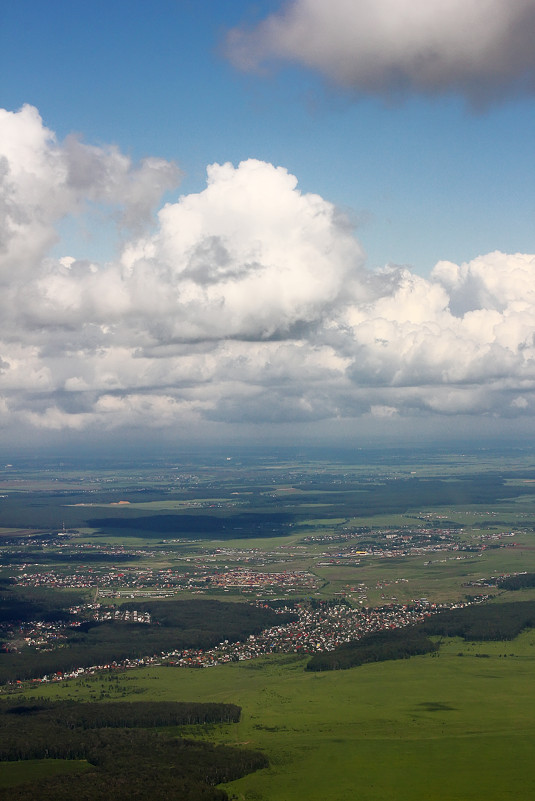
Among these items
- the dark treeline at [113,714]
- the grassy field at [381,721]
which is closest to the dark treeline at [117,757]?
the dark treeline at [113,714]

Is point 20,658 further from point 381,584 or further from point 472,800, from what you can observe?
point 381,584

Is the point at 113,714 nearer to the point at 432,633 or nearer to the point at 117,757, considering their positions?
the point at 117,757

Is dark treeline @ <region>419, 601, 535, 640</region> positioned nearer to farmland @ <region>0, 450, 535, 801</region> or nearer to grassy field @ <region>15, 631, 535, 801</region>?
farmland @ <region>0, 450, 535, 801</region>

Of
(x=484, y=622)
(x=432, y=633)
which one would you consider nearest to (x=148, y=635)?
(x=432, y=633)

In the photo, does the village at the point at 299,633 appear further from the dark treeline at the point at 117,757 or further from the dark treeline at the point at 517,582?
the dark treeline at the point at 117,757

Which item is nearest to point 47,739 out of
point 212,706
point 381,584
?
point 212,706

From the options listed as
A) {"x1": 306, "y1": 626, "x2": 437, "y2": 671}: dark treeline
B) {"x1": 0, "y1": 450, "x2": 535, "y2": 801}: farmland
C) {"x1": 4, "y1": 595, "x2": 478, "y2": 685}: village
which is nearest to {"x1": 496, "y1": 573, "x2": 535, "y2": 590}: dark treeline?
{"x1": 0, "y1": 450, "x2": 535, "y2": 801}: farmland

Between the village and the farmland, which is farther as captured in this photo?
the village
